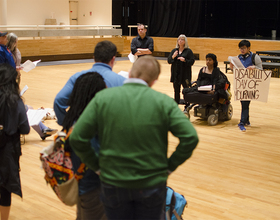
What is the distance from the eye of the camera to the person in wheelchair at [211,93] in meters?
6.64

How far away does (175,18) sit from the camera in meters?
21.2

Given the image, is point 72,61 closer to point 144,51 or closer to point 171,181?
point 144,51

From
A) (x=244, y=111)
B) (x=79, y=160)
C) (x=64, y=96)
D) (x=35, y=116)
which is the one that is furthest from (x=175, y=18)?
(x=79, y=160)

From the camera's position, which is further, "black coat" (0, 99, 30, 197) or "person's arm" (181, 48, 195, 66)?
"person's arm" (181, 48, 195, 66)

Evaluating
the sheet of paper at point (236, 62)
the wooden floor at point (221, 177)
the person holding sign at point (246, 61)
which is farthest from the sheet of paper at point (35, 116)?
the person holding sign at point (246, 61)

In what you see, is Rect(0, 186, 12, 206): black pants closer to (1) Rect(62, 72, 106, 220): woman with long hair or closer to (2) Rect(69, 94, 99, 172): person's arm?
(1) Rect(62, 72, 106, 220): woman with long hair

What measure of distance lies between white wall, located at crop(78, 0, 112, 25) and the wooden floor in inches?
672

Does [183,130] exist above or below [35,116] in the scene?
above

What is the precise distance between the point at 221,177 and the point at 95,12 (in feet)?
67.8

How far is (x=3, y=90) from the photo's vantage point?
284 cm

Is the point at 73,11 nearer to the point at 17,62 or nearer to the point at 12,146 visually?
the point at 17,62

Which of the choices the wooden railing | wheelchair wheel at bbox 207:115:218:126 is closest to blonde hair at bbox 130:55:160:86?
wheelchair wheel at bbox 207:115:218:126

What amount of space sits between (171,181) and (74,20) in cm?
2174

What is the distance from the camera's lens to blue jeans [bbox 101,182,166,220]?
1.94 metres
